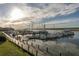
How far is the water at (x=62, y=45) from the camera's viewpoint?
188 centimetres

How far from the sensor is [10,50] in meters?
1.90

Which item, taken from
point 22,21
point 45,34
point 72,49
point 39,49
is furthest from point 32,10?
point 72,49

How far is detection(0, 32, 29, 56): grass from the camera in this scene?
1.89m

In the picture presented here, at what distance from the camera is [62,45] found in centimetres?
189

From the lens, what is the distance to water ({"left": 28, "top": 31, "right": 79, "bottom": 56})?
1880 millimetres

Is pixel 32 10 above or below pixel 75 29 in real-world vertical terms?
above

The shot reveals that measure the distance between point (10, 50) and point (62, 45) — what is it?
0.53m

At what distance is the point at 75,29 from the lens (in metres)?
1.90

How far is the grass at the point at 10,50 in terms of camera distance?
6.19 feet

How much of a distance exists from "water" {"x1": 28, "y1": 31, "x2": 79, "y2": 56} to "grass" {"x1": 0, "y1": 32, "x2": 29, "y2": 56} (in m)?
0.16

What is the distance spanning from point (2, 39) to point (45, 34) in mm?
444

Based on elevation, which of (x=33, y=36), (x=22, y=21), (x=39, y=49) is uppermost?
(x=22, y=21)

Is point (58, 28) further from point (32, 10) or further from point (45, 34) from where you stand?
point (32, 10)

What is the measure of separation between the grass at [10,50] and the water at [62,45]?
0.52 ft
